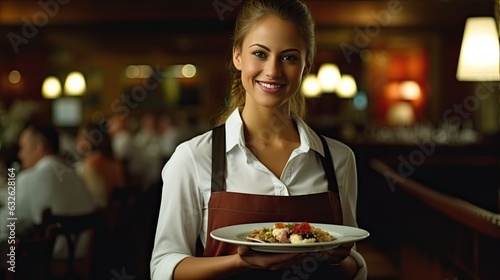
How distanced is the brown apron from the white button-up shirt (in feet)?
0.07

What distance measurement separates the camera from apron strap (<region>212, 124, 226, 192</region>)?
1.58 metres

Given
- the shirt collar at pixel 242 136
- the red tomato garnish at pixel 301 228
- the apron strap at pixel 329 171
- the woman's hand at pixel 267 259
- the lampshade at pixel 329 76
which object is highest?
the lampshade at pixel 329 76

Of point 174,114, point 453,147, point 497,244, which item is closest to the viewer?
point 497,244

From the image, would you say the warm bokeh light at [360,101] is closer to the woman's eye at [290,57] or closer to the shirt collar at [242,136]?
the shirt collar at [242,136]

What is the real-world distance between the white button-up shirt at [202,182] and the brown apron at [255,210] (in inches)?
0.9

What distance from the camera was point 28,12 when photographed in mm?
9195

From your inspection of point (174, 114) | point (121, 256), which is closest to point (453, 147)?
point (121, 256)

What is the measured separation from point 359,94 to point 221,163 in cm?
1338

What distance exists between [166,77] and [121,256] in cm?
1241

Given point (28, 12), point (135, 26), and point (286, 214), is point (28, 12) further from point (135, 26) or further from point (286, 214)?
point (286, 214)

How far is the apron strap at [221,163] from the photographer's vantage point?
159 cm

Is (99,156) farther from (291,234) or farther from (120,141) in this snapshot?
(291,234)

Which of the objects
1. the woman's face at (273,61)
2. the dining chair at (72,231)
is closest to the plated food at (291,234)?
the woman's face at (273,61)

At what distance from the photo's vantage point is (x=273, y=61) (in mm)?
1522
